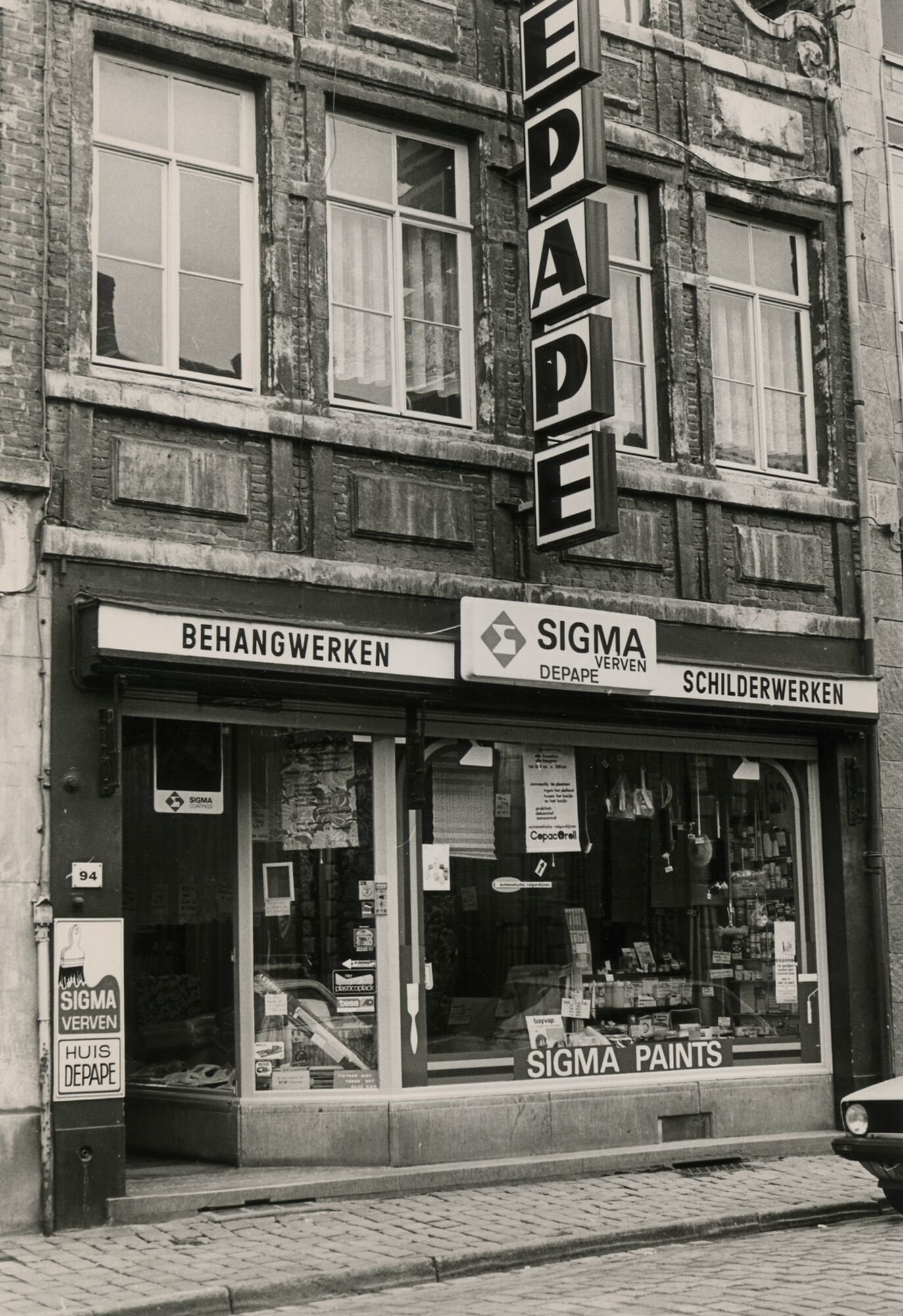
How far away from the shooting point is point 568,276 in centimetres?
1145

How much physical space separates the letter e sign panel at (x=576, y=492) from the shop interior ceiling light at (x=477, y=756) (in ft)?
4.79

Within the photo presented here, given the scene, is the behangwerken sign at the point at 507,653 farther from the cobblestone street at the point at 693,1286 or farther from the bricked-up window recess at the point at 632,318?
the cobblestone street at the point at 693,1286

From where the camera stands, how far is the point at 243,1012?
11219 millimetres

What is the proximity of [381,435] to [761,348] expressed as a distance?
4021 mm

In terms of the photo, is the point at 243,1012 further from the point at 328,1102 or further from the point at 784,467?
the point at 784,467

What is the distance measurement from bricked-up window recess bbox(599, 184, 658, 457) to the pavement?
5.44 metres

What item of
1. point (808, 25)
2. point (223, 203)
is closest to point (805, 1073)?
point (223, 203)

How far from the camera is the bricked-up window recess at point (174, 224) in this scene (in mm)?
10688

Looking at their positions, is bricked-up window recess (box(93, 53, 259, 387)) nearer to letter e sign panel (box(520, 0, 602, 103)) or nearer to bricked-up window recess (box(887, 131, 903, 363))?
letter e sign panel (box(520, 0, 602, 103))

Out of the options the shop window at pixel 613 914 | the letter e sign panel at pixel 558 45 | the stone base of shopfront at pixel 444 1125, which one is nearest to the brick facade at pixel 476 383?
the letter e sign panel at pixel 558 45

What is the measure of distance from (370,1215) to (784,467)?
22.9ft

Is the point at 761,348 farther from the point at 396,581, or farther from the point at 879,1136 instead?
the point at 879,1136

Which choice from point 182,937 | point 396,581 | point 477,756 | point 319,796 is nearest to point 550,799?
point 477,756

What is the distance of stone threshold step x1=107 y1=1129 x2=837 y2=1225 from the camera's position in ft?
32.1
